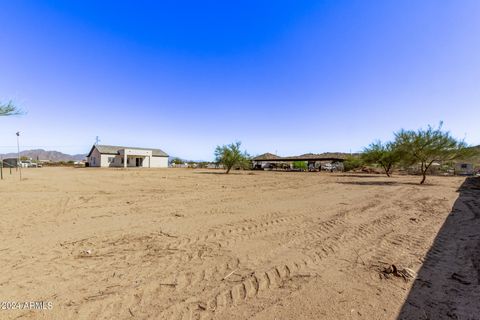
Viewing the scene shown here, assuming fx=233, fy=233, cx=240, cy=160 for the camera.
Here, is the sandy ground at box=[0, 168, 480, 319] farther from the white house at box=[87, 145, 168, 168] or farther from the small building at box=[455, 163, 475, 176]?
the white house at box=[87, 145, 168, 168]

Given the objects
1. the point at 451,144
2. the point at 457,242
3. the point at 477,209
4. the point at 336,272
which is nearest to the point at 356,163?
the point at 451,144

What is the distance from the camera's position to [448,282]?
334 cm

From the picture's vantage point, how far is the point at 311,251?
14.7 feet

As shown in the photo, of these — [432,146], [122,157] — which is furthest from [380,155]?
[122,157]

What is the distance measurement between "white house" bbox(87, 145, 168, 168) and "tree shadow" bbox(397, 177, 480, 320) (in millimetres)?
49489

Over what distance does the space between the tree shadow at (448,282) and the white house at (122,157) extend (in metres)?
49.5

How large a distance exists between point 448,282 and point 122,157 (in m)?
53.2

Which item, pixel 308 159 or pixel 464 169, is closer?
pixel 464 169

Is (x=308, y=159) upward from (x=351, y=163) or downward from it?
upward

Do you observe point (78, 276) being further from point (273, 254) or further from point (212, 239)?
point (273, 254)

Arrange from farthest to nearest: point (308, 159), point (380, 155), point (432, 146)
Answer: point (308, 159) → point (380, 155) → point (432, 146)

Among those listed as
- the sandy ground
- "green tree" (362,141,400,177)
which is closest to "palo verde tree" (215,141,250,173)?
"green tree" (362,141,400,177)

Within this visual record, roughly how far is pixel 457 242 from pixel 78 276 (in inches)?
289

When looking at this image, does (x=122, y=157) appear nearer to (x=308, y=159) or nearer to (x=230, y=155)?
(x=230, y=155)
